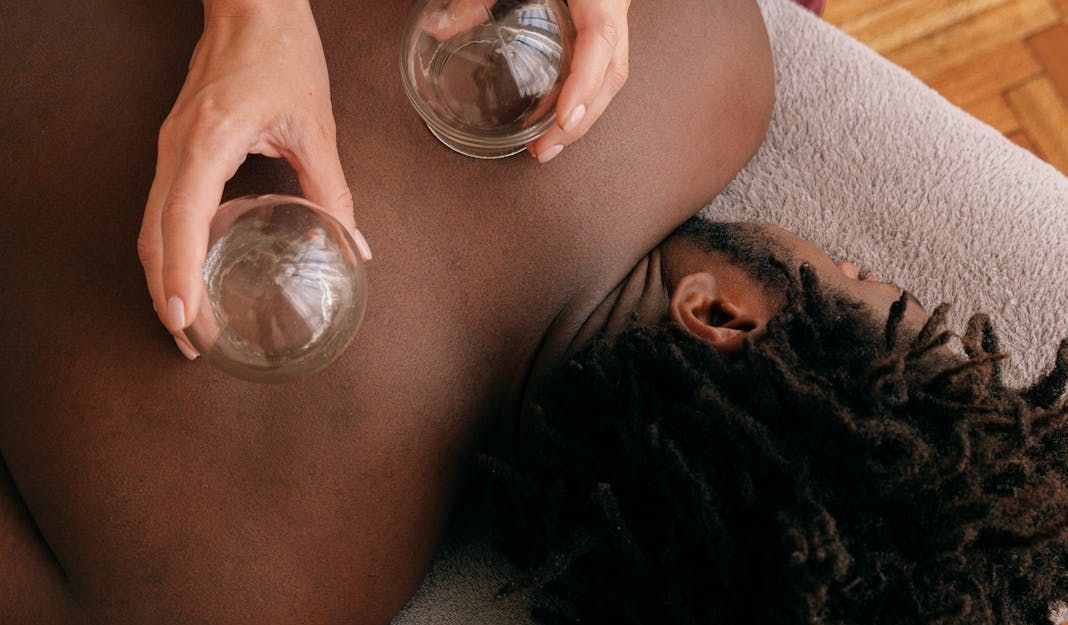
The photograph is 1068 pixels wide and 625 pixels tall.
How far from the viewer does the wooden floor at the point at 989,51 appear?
147cm

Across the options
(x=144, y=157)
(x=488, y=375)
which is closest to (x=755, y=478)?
(x=488, y=375)

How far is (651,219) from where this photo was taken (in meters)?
0.81

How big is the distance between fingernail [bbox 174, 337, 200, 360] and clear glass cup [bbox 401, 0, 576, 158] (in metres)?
0.25

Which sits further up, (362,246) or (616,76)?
(616,76)

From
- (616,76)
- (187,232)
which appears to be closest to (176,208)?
(187,232)

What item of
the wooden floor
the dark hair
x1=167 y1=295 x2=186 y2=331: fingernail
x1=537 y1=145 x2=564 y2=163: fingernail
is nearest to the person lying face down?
the dark hair

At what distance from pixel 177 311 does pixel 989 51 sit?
1421 mm

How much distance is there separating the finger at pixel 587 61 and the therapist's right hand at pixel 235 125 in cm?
18

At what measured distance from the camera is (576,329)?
77 centimetres

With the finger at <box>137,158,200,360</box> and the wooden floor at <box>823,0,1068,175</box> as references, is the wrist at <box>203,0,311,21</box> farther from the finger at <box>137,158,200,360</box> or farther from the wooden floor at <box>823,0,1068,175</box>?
the wooden floor at <box>823,0,1068,175</box>

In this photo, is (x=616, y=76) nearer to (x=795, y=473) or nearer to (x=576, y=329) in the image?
(x=576, y=329)

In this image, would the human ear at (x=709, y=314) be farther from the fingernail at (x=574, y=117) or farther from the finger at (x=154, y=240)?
the finger at (x=154, y=240)

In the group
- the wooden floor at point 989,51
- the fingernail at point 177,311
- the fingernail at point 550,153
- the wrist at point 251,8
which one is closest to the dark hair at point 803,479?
the fingernail at point 550,153

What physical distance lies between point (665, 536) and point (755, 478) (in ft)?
0.25
